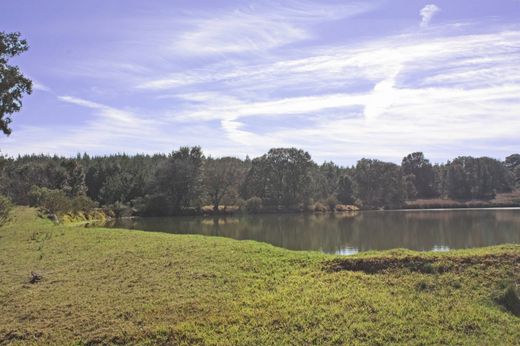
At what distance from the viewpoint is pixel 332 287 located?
32.8ft

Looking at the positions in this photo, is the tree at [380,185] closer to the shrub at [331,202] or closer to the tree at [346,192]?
the tree at [346,192]

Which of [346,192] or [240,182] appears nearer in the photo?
[240,182]

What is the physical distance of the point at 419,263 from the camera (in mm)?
10969

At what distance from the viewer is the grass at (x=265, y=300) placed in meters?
7.94

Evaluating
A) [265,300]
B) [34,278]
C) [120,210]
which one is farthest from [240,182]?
[265,300]

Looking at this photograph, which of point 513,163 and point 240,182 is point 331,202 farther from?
point 513,163

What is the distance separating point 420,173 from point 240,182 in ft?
143

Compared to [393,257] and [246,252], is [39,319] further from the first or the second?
[393,257]

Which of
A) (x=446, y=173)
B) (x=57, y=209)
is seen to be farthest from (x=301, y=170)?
(x=57, y=209)

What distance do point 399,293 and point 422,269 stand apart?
1551mm

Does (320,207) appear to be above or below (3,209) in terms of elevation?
below

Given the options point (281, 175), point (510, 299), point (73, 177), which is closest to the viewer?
point (510, 299)

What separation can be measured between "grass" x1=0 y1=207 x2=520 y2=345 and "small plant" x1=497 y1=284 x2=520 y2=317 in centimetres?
16

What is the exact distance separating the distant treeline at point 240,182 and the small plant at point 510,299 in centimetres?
3695
